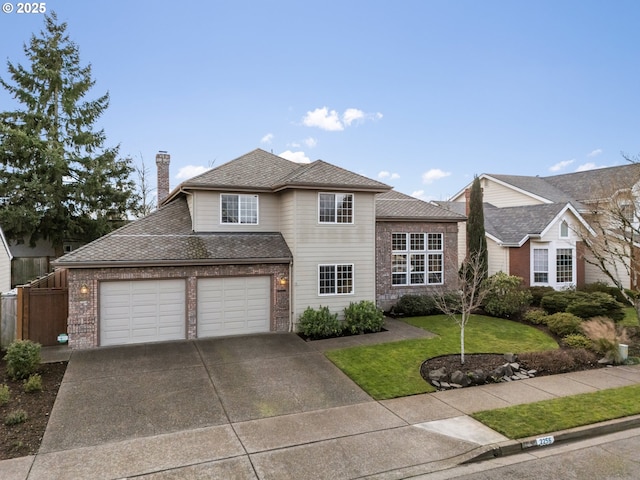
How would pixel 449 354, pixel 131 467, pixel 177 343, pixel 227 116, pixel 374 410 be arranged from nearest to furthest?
1. pixel 131 467
2. pixel 374 410
3. pixel 449 354
4. pixel 177 343
5. pixel 227 116

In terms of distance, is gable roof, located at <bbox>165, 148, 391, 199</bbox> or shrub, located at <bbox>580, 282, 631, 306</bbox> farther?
shrub, located at <bbox>580, 282, 631, 306</bbox>

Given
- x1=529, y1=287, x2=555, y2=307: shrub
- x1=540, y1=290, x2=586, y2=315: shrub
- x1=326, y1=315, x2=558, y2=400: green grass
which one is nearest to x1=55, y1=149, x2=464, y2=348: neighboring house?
x1=326, y1=315, x2=558, y2=400: green grass

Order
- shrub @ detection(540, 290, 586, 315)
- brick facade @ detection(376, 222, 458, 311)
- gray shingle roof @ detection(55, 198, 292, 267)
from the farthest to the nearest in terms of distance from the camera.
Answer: brick facade @ detection(376, 222, 458, 311), shrub @ detection(540, 290, 586, 315), gray shingle roof @ detection(55, 198, 292, 267)

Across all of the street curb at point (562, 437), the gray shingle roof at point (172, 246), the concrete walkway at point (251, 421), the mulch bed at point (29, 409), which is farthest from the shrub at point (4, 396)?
the street curb at point (562, 437)

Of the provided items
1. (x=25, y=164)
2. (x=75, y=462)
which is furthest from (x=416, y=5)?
(x=25, y=164)

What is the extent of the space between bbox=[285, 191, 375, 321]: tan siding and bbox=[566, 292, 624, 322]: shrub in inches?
326

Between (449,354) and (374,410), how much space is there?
4.58 m

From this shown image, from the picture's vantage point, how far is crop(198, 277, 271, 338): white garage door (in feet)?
44.0

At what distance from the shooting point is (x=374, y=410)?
805cm

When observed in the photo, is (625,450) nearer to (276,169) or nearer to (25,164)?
(276,169)

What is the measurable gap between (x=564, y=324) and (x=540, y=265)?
7222mm

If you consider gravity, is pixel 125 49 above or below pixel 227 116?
above

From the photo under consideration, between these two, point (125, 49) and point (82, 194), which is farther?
point (82, 194)

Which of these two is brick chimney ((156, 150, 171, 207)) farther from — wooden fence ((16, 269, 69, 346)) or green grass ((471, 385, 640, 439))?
green grass ((471, 385, 640, 439))
